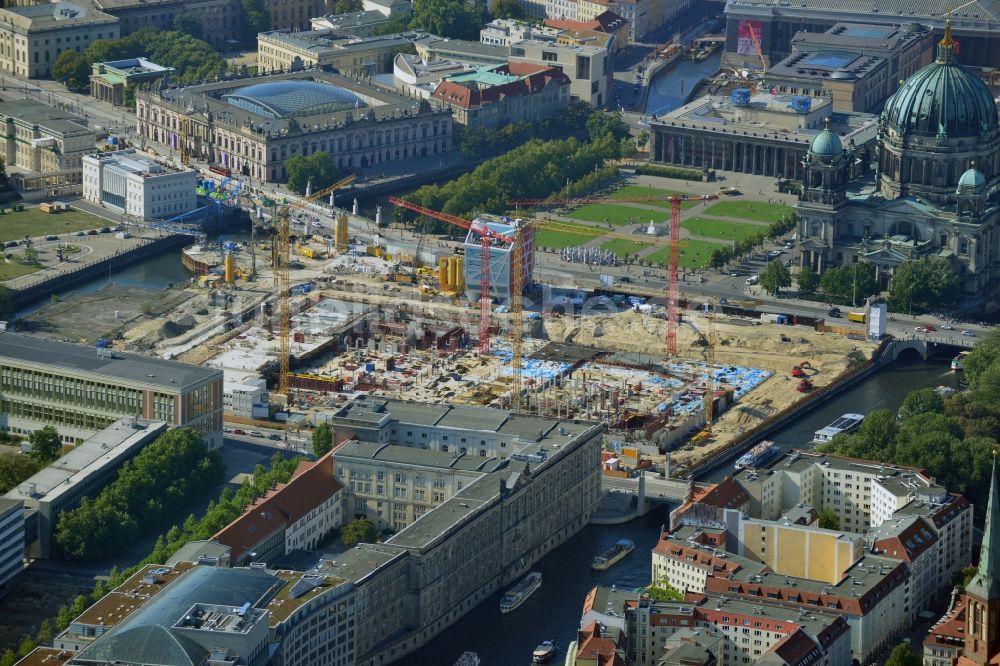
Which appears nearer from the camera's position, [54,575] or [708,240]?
[54,575]

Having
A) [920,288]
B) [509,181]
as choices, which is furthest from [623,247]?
[920,288]

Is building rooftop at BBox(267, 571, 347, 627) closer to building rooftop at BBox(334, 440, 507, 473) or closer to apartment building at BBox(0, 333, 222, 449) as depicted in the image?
building rooftop at BBox(334, 440, 507, 473)

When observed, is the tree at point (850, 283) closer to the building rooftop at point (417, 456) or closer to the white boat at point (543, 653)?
the building rooftop at point (417, 456)

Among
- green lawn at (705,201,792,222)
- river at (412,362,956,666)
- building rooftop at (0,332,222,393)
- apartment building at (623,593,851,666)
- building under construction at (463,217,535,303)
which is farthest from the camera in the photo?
green lawn at (705,201,792,222)

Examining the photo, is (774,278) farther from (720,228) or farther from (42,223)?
(42,223)

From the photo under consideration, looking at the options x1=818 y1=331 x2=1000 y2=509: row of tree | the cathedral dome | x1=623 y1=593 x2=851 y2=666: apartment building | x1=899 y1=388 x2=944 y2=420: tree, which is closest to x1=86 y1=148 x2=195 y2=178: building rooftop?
the cathedral dome

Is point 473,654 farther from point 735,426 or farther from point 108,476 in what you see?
point 735,426

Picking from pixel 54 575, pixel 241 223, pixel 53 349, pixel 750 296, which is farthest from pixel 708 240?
pixel 54 575
